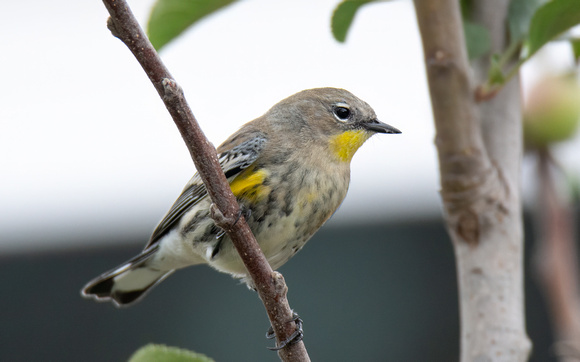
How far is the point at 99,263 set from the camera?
6.19 metres

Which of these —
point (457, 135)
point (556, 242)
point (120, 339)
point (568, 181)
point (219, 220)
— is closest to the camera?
point (219, 220)

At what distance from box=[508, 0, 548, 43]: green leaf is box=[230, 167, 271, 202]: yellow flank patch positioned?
116cm

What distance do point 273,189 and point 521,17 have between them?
1207 millimetres

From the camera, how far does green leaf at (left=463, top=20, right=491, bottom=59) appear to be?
2330 millimetres

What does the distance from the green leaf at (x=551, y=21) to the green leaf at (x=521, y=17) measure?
81 mm

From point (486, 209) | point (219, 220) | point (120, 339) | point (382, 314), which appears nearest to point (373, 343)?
point (382, 314)

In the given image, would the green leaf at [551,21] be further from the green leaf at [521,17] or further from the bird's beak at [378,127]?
the bird's beak at [378,127]

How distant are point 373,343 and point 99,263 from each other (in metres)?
2.44

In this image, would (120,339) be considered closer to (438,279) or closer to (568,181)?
(438,279)

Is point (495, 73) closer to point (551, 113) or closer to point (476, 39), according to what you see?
point (476, 39)

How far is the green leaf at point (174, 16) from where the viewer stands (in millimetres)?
2559

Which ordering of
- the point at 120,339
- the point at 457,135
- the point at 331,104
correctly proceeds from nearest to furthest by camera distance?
the point at 457,135 < the point at 331,104 < the point at 120,339

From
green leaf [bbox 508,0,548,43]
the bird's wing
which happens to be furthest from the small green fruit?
the bird's wing

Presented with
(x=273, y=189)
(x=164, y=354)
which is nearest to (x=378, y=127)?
(x=273, y=189)
